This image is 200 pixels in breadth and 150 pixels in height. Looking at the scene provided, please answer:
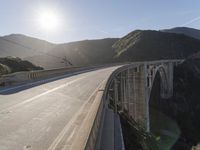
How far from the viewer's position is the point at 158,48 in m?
125

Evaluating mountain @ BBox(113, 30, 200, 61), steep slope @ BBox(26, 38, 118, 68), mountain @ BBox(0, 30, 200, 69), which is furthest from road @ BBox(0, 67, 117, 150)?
steep slope @ BBox(26, 38, 118, 68)

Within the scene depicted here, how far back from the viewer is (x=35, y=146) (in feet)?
23.5

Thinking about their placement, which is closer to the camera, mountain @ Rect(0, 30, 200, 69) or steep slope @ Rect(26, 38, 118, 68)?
mountain @ Rect(0, 30, 200, 69)

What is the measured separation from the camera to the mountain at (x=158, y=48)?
385 feet

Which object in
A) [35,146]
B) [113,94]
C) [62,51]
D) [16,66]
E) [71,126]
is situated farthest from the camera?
[62,51]

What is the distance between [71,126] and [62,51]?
143051 millimetres

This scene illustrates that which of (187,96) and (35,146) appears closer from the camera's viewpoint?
(35,146)

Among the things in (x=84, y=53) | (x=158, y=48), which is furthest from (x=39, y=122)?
(x=84, y=53)

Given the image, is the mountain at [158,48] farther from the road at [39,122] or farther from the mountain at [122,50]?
the road at [39,122]

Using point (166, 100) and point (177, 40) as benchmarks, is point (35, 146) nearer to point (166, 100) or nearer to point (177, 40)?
point (166, 100)

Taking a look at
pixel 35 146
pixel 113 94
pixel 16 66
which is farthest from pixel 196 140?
pixel 35 146

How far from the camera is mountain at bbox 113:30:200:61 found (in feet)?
385

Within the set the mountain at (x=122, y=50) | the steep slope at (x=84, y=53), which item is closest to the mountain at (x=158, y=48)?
the mountain at (x=122, y=50)

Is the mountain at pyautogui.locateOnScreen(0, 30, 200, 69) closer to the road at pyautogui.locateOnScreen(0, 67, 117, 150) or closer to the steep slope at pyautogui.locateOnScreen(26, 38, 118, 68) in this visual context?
the steep slope at pyautogui.locateOnScreen(26, 38, 118, 68)
